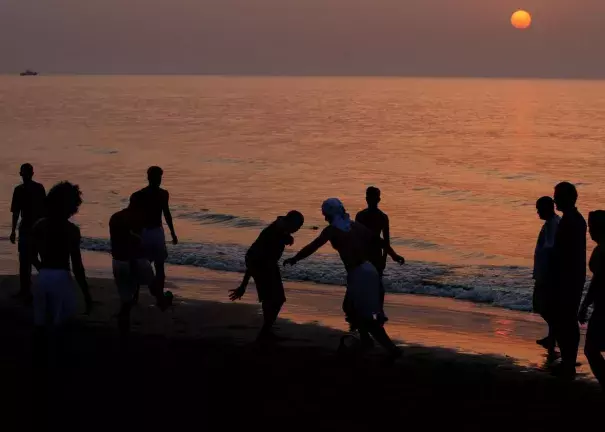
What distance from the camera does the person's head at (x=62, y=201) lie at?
302 inches

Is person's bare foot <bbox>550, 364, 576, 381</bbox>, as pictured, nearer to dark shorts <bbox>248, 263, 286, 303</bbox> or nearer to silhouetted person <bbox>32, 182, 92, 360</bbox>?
dark shorts <bbox>248, 263, 286, 303</bbox>

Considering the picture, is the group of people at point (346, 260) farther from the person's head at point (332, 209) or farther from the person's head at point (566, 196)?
the person's head at point (566, 196)

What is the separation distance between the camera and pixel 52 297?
768cm

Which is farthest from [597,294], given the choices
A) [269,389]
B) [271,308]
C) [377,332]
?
[271,308]

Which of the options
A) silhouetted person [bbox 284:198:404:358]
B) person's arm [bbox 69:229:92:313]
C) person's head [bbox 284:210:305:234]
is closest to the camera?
person's arm [bbox 69:229:92:313]

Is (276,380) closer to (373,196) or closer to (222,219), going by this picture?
(373,196)

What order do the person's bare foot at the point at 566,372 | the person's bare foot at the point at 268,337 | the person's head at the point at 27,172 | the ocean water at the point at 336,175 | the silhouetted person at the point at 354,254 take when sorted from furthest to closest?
the ocean water at the point at 336,175
the person's head at the point at 27,172
the person's bare foot at the point at 268,337
the person's bare foot at the point at 566,372
the silhouetted person at the point at 354,254

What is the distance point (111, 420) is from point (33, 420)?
25.0 inches

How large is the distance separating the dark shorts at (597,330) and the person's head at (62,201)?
4588mm

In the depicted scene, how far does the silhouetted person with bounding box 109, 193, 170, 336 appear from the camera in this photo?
10.0 meters

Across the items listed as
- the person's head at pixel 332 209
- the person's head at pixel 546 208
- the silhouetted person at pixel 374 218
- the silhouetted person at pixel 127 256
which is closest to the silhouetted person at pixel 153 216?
the silhouetted person at pixel 127 256

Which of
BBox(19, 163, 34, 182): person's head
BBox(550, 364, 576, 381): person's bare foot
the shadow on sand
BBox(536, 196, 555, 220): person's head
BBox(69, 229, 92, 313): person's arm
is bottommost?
the shadow on sand

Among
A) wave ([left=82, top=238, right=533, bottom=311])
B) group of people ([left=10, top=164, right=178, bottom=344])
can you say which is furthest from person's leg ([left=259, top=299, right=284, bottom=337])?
wave ([left=82, top=238, right=533, bottom=311])

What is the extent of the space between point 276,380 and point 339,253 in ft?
4.66
